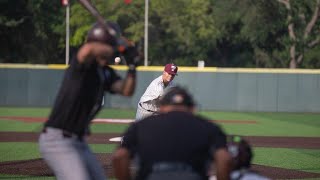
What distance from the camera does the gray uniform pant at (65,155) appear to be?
7051 mm

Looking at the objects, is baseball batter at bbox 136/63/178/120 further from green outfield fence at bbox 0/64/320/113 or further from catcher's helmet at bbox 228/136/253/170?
green outfield fence at bbox 0/64/320/113

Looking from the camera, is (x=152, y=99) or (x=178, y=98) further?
(x=152, y=99)

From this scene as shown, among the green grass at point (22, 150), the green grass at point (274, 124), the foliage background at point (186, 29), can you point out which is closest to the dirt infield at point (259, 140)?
the green grass at point (22, 150)

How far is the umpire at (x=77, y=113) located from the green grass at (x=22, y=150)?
8521 millimetres

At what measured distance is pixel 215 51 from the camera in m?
68.4

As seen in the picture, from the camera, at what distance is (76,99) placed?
7043mm

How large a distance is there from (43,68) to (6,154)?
67.0 ft

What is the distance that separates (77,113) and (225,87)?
30023mm

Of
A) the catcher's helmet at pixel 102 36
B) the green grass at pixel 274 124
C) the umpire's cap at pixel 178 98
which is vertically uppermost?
the catcher's helmet at pixel 102 36

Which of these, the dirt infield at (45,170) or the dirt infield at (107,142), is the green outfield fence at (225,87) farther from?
the dirt infield at (45,170)

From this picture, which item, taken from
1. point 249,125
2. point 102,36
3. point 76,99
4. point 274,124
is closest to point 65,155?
point 76,99

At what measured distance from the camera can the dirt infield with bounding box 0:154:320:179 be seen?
1341 cm

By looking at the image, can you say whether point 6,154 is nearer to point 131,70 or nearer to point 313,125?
point 131,70

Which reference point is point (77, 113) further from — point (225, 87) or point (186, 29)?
point (186, 29)
